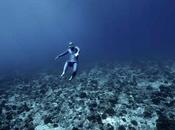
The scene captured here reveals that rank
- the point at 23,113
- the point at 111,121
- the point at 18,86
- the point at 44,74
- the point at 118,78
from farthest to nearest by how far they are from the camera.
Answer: the point at 44,74
the point at 118,78
the point at 18,86
the point at 23,113
the point at 111,121

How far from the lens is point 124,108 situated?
15.4 metres

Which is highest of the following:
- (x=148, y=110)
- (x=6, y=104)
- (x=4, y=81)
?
(x=4, y=81)

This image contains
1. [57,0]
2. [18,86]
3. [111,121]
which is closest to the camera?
[111,121]

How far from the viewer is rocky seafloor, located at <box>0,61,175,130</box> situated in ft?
44.8

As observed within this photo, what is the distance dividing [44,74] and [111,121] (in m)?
13.9

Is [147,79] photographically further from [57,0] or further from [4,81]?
[57,0]

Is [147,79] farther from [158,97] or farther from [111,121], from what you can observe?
[111,121]

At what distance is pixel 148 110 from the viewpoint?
15109mm

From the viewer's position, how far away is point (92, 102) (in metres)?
16.4

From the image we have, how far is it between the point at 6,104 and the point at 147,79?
559 inches

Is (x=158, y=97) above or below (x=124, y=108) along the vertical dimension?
above

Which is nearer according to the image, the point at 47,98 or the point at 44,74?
the point at 47,98

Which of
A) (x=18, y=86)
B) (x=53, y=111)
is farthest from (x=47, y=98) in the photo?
(x=18, y=86)

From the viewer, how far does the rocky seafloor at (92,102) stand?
44.8 feet
